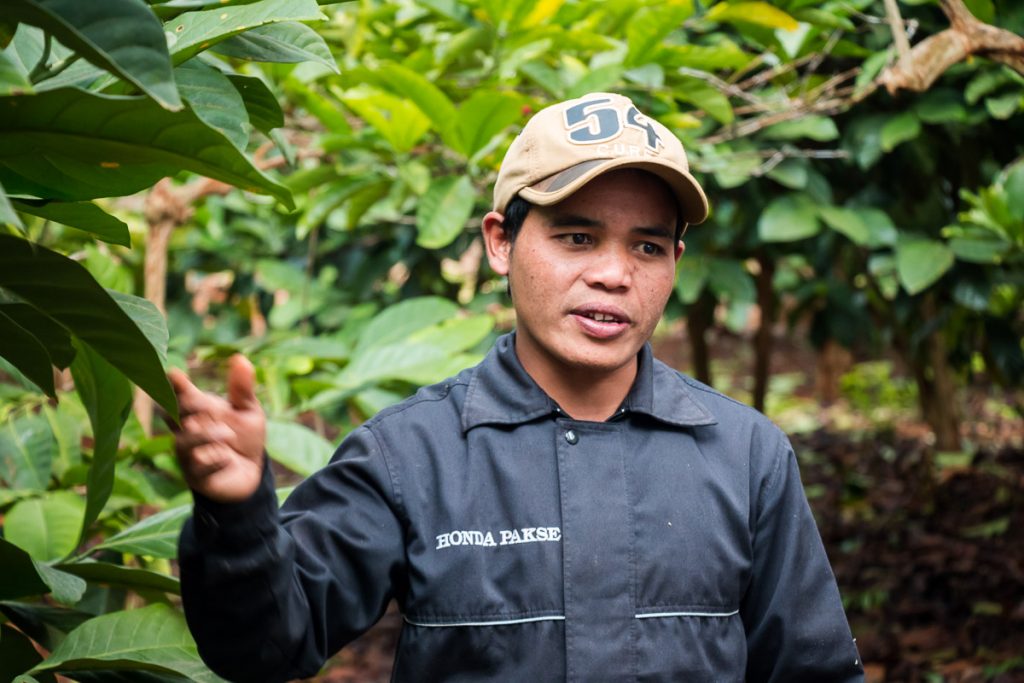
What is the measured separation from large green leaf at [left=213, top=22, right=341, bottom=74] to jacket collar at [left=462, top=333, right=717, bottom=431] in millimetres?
477

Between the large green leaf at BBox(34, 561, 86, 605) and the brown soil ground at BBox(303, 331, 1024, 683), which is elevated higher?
the large green leaf at BBox(34, 561, 86, 605)

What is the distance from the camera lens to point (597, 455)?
1555 millimetres

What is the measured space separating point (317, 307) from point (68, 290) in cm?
209

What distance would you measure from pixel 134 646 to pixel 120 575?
171 millimetres

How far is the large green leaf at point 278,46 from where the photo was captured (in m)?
1.34

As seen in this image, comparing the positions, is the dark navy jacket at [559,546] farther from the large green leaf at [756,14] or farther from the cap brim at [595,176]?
the large green leaf at [756,14]

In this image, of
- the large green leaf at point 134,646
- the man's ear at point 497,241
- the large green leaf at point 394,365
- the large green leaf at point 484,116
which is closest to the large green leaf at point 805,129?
the large green leaf at point 484,116

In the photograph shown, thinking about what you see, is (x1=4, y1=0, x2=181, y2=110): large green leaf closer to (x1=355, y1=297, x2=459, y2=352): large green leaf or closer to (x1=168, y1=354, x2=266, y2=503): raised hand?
(x1=168, y1=354, x2=266, y2=503): raised hand

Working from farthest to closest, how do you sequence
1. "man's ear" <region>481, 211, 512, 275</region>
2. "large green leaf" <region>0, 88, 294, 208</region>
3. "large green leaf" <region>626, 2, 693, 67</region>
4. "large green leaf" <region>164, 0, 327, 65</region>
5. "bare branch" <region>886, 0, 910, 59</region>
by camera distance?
"large green leaf" <region>626, 2, 693, 67</region>
"bare branch" <region>886, 0, 910, 59</region>
"man's ear" <region>481, 211, 512, 275</region>
"large green leaf" <region>164, 0, 327, 65</region>
"large green leaf" <region>0, 88, 294, 208</region>

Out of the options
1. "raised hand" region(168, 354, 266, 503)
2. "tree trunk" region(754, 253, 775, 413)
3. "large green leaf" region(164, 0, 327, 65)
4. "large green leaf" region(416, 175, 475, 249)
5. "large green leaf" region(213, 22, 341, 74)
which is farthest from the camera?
"tree trunk" region(754, 253, 775, 413)

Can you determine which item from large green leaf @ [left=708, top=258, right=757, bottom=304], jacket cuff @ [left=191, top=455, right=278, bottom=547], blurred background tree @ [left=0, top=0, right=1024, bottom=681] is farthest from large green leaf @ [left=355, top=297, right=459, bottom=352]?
jacket cuff @ [left=191, top=455, right=278, bottom=547]

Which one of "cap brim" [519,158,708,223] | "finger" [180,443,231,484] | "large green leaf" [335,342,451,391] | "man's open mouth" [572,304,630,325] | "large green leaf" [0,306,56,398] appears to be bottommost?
"large green leaf" [335,342,451,391]

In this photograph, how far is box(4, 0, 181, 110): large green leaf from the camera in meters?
0.90

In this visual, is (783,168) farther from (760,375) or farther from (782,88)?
(760,375)
